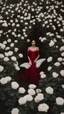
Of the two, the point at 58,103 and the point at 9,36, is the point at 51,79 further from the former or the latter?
the point at 9,36

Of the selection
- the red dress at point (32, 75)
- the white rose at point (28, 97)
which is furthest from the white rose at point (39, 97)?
the red dress at point (32, 75)

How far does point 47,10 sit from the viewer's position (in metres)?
9.86

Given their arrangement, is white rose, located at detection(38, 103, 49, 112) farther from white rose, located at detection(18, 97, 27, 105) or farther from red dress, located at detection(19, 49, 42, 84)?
red dress, located at detection(19, 49, 42, 84)

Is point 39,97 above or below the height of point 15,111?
above

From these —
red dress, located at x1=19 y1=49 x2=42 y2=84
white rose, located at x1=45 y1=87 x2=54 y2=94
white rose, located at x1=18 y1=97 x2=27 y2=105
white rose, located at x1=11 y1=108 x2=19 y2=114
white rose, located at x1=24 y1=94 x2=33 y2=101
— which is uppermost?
red dress, located at x1=19 y1=49 x2=42 y2=84

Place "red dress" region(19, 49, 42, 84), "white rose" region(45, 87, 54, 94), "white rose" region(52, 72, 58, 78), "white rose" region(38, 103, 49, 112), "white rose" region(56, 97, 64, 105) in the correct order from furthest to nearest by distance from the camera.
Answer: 1. "red dress" region(19, 49, 42, 84)
2. "white rose" region(52, 72, 58, 78)
3. "white rose" region(45, 87, 54, 94)
4. "white rose" region(56, 97, 64, 105)
5. "white rose" region(38, 103, 49, 112)

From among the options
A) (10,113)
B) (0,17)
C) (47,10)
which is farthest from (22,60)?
(10,113)

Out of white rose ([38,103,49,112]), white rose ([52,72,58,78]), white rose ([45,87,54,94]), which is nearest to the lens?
white rose ([38,103,49,112])

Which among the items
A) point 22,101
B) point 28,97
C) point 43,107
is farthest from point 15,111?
point 43,107

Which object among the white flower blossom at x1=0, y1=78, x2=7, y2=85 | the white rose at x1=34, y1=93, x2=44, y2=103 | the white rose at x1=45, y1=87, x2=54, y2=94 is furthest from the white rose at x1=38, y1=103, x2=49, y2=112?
the white flower blossom at x1=0, y1=78, x2=7, y2=85

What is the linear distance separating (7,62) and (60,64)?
101cm

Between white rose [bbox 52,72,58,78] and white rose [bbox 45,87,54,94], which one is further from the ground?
white rose [bbox 52,72,58,78]

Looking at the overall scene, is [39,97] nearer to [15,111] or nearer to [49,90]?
[49,90]

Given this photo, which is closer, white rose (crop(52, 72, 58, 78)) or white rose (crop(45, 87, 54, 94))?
white rose (crop(45, 87, 54, 94))
